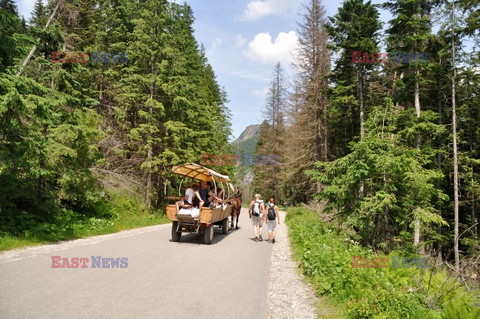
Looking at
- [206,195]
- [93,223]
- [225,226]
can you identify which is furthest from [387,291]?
[93,223]

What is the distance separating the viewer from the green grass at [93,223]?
872 cm

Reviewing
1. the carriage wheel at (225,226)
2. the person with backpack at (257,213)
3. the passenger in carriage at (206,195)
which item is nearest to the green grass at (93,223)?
the passenger in carriage at (206,195)

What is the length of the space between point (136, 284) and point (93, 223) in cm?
766

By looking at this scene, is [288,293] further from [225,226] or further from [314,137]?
[314,137]

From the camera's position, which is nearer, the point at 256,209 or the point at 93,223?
the point at 93,223

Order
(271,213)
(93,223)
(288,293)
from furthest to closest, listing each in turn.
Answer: (93,223) → (271,213) → (288,293)

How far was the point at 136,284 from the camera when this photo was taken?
5.72 metres

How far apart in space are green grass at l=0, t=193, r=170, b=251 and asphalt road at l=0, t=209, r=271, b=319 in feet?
2.53

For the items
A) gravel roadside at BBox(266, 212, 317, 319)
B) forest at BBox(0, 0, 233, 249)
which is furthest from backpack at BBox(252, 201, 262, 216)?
forest at BBox(0, 0, 233, 249)

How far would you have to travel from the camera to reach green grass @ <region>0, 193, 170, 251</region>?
872 centimetres

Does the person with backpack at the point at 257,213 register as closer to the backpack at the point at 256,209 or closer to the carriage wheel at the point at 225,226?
the backpack at the point at 256,209

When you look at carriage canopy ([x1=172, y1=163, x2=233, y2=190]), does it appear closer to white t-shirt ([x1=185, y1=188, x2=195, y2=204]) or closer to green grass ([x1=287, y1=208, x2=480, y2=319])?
white t-shirt ([x1=185, y1=188, x2=195, y2=204])

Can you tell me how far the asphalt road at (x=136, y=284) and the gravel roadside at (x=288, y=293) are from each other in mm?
199

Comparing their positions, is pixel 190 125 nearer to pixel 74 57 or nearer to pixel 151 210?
pixel 151 210
